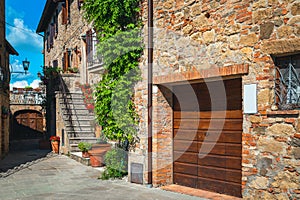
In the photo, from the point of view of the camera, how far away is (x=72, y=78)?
14516 mm

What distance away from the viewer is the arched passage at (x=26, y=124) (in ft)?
67.8

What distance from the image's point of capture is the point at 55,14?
64.7 feet

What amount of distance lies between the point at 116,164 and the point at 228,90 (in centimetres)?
343

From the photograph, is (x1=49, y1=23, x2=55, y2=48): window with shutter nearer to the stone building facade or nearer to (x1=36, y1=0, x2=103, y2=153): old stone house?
(x1=36, y1=0, x2=103, y2=153): old stone house

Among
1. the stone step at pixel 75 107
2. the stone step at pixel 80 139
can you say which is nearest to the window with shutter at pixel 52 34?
the stone step at pixel 75 107

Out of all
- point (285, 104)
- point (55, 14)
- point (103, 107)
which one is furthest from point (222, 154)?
point (55, 14)

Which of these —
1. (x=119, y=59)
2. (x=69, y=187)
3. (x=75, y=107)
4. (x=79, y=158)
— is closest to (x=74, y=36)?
(x=75, y=107)

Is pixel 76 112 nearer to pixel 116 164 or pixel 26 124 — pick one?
pixel 116 164

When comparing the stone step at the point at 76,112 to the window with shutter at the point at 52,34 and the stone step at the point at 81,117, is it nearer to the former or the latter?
the stone step at the point at 81,117

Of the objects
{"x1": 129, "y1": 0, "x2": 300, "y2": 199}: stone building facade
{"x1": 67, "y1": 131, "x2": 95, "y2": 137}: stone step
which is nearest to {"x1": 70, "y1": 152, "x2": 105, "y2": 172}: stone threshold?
{"x1": 67, "y1": 131, "x2": 95, "y2": 137}: stone step

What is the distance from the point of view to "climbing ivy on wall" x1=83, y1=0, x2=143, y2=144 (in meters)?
6.90

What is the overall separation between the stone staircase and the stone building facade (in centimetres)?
508

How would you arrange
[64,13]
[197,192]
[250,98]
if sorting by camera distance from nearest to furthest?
[250,98], [197,192], [64,13]

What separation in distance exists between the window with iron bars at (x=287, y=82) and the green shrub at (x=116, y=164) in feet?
13.4
